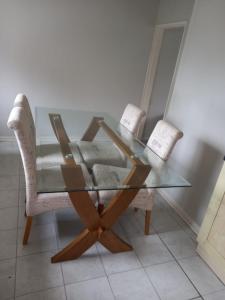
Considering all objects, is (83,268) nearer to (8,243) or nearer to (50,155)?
(8,243)

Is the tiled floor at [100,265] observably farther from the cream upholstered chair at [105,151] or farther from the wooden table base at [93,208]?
the cream upholstered chair at [105,151]

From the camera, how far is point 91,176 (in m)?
1.69

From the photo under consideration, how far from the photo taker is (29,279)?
1485mm

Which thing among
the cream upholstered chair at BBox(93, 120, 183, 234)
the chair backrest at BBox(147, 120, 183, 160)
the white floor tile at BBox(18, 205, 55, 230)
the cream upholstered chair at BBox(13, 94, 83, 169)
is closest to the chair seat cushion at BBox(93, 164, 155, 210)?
the cream upholstered chair at BBox(93, 120, 183, 234)

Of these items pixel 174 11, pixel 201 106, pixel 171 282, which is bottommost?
pixel 171 282

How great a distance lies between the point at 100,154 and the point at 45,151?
0.50 meters

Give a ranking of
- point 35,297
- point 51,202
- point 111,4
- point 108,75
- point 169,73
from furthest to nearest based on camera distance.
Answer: point 169,73, point 108,75, point 111,4, point 51,202, point 35,297

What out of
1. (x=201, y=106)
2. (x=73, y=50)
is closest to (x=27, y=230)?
(x=201, y=106)

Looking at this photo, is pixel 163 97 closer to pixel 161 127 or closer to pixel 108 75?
pixel 108 75

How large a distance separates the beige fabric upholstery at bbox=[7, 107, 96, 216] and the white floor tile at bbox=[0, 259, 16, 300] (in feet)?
1.17

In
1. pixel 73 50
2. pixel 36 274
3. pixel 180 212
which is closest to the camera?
pixel 36 274

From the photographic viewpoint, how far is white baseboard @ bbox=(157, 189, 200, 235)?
2.15 metres

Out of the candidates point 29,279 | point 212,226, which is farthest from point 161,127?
point 29,279

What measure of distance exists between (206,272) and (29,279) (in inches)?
50.5
